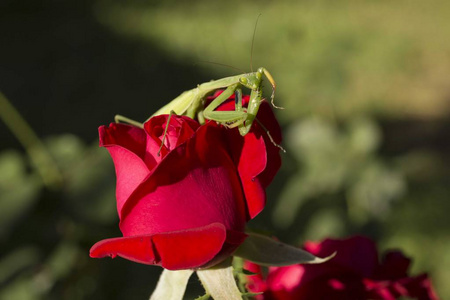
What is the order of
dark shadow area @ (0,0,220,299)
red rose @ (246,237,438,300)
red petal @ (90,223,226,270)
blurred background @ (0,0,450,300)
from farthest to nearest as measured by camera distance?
1. dark shadow area @ (0,0,220,299)
2. blurred background @ (0,0,450,300)
3. red rose @ (246,237,438,300)
4. red petal @ (90,223,226,270)

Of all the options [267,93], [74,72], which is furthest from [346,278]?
[74,72]

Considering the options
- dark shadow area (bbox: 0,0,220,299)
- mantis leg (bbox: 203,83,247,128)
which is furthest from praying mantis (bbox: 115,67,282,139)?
dark shadow area (bbox: 0,0,220,299)

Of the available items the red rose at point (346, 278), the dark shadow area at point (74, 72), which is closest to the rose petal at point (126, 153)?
the red rose at point (346, 278)

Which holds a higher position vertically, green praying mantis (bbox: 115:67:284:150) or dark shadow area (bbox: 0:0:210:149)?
green praying mantis (bbox: 115:67:284:150)

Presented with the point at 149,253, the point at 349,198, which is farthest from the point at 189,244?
the point at 349,198

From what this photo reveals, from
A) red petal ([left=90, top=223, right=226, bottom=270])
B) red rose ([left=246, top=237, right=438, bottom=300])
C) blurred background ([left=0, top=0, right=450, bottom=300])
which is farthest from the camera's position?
blurred background ([left=0, top=0, right=450, bottom=300])

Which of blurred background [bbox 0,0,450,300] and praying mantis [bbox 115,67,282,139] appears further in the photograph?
blurred background [bbox 0,0,450,300]

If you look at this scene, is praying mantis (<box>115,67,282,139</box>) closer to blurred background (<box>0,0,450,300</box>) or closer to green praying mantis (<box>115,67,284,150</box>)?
green praying mantis (<box>115,67,284,150</box>)

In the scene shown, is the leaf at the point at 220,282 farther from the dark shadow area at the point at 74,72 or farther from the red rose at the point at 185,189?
the dark shadow area at the point at 74,72
